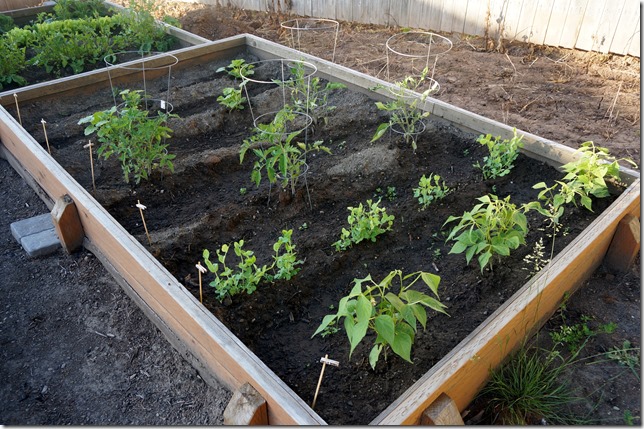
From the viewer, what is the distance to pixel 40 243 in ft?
10.7

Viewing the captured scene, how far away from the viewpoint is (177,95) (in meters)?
4.66

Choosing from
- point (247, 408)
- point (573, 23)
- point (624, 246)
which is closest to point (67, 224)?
point (247, 408)

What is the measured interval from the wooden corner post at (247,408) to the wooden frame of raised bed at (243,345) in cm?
3

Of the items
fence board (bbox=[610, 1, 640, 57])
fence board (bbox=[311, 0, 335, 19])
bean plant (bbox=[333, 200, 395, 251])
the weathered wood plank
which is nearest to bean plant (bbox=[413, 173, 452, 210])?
bean plant (bbox=[333, 200, 395, 251])

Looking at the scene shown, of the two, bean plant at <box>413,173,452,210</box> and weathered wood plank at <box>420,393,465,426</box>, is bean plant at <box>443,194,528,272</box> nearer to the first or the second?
bean plant at <box>413,173,452,210</box>

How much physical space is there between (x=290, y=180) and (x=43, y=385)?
176cm

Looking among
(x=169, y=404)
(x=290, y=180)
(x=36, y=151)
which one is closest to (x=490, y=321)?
(x=169, y=404)

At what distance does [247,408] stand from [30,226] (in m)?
2.31

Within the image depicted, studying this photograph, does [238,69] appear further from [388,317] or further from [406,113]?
[388,317]

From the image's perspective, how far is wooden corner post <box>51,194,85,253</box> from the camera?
3066 mm

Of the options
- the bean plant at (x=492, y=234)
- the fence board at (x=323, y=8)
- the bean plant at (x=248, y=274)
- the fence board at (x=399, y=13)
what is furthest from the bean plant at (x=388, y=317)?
the fence board at (x=323, y=8)

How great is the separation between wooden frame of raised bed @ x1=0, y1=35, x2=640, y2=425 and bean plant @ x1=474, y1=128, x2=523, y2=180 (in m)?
0.18

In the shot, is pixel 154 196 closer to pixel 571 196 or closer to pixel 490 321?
pixel 490 321

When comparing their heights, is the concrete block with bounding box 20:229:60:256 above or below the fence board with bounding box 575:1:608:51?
below
